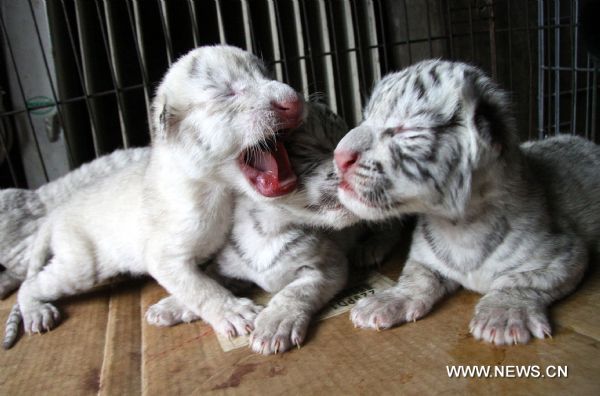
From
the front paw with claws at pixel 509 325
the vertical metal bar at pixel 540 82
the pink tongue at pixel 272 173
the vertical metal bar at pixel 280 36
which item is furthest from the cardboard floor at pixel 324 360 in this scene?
the vertical metal bar at pixel 540 82

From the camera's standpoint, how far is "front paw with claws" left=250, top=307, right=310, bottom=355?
1715 mm

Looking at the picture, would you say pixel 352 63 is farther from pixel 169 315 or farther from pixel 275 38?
pixel 169 315

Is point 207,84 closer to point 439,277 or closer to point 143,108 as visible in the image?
point 439,277

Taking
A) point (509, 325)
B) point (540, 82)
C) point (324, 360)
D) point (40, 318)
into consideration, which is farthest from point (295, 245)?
point (540, 82)

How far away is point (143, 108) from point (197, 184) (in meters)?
2.46

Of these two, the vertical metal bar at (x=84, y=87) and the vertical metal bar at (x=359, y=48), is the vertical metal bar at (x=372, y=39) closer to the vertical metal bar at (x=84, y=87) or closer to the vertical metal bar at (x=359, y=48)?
the vertical metal bar at (x=359, y=48)

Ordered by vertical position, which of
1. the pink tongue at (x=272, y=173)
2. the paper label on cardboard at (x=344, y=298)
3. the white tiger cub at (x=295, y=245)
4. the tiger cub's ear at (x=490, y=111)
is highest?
the tiger cub's ear at (x=490, y=111)

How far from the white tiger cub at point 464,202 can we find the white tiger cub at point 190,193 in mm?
371

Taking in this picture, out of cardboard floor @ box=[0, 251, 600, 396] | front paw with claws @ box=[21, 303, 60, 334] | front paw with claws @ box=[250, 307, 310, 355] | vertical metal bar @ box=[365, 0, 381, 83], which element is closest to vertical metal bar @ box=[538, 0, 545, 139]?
vertical metal bar @ box=[365, 0, 381, 83]

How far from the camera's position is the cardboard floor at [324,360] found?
1.45m

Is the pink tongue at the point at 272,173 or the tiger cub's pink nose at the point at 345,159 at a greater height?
the tiger cub's pink nose at the point at 345,159

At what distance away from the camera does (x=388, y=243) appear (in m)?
2.47

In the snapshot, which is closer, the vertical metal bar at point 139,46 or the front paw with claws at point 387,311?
the front paw with claws at point 387,311

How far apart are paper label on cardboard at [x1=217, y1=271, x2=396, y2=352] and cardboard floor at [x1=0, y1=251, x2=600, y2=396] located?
0.04 meters
